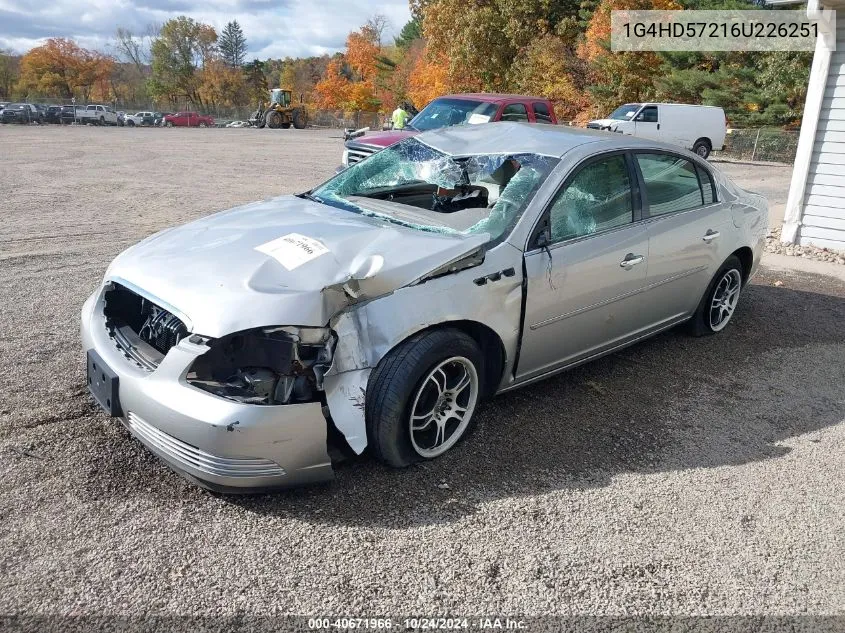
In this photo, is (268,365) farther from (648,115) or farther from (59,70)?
(59,70)

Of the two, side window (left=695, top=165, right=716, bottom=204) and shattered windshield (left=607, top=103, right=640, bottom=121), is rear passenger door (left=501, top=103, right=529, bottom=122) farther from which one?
shattered windshield (left=607, top=103, right=640, bottom=121)

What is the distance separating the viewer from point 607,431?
3666 mm

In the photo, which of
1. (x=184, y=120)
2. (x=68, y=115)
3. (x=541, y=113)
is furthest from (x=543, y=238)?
(x=184, y=120)

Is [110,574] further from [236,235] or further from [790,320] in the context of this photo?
[790,320]

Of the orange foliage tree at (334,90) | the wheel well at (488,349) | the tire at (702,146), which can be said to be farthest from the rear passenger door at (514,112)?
the orange foliage tree at (334,90)

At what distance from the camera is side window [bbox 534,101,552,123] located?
12362mm

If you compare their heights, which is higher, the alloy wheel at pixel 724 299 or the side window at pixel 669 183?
the side window at pixel 669 183

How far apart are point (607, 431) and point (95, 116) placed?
52.7 m

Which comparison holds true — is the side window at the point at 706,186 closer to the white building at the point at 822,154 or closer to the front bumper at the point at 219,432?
the front bumper at the point at 219,432

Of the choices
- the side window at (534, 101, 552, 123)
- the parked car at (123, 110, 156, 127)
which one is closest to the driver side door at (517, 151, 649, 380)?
the side window at (534, 101, 552, 123)

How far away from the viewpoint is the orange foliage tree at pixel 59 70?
76.6 metres

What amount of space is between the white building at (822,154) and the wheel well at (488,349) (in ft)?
23.5

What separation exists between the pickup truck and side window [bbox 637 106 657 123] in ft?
136

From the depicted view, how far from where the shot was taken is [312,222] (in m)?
3.56
